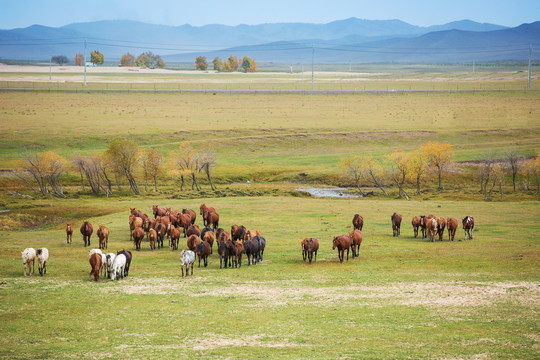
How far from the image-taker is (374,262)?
29188mm

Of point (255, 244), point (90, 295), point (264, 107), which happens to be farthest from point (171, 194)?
point (264, 107)

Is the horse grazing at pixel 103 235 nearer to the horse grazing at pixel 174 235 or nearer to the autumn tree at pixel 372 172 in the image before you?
the horse grazing at pixel 174 235

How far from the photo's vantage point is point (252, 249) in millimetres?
28688

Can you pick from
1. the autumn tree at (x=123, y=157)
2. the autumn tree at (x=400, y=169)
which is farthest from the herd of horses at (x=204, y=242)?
the autumn tree at (x=400, y=169)

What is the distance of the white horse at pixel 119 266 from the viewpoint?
2517 centimetres

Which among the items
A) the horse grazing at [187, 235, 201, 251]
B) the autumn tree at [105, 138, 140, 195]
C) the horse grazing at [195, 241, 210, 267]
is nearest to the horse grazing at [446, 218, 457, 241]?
the horse grazing at [195, 241, 210, 267]

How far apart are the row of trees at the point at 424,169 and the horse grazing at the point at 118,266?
143 feet

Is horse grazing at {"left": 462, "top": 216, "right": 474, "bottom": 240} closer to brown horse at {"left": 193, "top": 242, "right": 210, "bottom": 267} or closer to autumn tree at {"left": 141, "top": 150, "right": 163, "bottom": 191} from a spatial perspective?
brown horse at {"left": 193, "top": 242, "right": 210, "bottom": 267}

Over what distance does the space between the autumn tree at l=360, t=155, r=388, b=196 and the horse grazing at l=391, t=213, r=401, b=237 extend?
1242 inches

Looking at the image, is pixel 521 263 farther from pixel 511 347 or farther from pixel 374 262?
pixel 511 347

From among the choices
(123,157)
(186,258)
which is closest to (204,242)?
(186,258)

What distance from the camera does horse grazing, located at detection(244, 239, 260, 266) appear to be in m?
28.6

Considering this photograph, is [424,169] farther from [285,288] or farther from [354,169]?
[285,288]

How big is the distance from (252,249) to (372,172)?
4596cm
